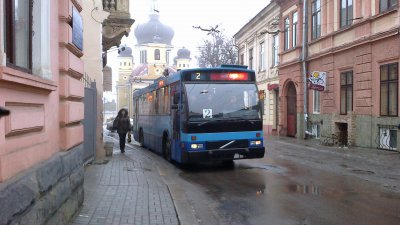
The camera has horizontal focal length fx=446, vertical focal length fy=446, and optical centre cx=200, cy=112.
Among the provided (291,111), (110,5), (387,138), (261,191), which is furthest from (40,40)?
(291,111)

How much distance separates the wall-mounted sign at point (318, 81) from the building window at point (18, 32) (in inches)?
728

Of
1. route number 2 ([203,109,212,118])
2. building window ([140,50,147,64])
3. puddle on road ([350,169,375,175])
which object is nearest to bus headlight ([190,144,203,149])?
route number 2 ([203,109,212,118])

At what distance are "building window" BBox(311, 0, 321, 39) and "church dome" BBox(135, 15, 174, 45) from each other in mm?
73757

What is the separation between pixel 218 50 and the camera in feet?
153

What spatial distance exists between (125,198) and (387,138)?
1250 centimetres

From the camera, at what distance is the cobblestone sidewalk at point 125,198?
6.31 m

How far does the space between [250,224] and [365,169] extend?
7.23 m

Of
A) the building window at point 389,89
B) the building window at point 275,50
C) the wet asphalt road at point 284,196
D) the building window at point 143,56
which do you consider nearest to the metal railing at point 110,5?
the wet asphalt road at point 284,196

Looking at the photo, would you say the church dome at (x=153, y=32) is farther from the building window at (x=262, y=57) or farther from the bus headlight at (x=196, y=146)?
the bus headlight at (x=196, y=146)

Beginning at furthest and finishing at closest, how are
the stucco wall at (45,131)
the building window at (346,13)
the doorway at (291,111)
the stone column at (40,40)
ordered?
the doorway at (291,111) → the building window at (346,13) → the stone column at (40,40) → the stucco wall at (45,131)

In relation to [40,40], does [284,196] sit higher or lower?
lower

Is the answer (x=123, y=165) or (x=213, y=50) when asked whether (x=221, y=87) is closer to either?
(x=123, y=165)

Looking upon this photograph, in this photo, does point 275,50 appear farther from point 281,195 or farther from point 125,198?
point 125,198

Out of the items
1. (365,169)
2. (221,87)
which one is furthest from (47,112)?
(365,169)
